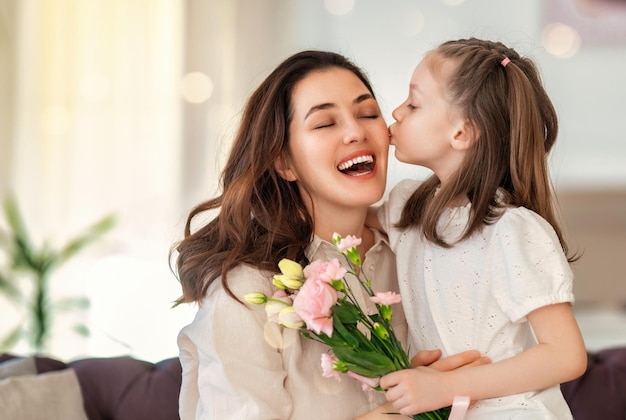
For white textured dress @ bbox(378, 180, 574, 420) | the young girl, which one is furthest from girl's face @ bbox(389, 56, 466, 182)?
white textured dress @ bbox(378, 180, 574, 420)

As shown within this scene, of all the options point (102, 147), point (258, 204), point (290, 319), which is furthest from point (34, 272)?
point (290, 319)

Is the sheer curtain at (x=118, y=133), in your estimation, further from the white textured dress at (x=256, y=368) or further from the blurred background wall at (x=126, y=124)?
the white textured dress at (x=256, y=368)

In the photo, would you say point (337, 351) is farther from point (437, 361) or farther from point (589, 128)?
point (589, 128)

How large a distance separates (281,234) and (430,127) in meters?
0.41

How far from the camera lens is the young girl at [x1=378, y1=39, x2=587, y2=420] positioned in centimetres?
160

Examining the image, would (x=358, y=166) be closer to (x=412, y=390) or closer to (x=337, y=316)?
(x=337, y=316)

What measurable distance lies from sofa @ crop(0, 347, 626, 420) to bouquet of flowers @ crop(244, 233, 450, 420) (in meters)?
0.81

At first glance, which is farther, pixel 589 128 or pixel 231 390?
pixel 589 128

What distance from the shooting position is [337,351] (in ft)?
5.11

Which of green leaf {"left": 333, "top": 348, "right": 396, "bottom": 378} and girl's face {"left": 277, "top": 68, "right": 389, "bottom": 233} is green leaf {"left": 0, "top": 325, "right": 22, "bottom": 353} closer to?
girl's face {"left": 277, "top": 68, "right": 389, "bottom": 233}

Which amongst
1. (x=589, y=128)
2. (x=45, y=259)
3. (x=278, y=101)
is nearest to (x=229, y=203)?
(x=278, y=101)

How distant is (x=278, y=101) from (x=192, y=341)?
1.90ft

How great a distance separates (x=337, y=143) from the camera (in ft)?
6.08

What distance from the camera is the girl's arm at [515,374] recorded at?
5.16 feet
